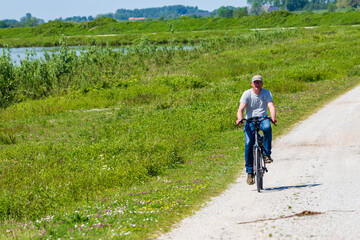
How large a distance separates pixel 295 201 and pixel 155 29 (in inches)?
4694

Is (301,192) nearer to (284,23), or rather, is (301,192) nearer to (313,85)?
(313,85)

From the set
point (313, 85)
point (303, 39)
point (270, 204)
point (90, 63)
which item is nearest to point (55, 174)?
point (270, 204)

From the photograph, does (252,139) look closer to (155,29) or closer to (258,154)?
(258,154)

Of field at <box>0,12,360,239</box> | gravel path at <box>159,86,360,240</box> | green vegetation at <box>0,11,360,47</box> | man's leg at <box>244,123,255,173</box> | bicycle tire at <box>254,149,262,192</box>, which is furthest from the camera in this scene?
green vegetation at <box>0,11,360,47</box>

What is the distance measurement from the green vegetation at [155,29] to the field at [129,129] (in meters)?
52.1

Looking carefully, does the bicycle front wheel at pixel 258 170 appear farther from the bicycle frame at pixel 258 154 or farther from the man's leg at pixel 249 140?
the man's leg at pixel 249 140

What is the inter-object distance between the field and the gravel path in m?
0.68

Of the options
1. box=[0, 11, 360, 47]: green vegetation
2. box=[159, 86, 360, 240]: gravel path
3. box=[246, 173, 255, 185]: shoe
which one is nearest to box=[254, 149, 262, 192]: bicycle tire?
box=[159, 86, 360, 240]: gravel path

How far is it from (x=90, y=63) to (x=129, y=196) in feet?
79.4

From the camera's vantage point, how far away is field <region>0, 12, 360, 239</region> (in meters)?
9.13

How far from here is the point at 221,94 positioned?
2470 centimetres

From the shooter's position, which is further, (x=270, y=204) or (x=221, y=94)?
(x=221, y=94)

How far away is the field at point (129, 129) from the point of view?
30.0 feet

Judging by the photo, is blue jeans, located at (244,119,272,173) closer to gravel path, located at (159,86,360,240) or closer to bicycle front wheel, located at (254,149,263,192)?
bicycle front wheel, located at (254,149,263,192)
